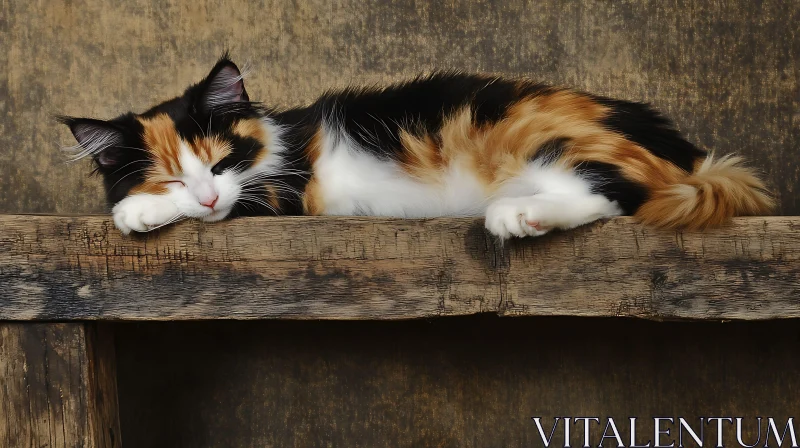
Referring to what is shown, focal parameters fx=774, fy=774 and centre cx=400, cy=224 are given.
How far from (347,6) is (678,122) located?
0.84m

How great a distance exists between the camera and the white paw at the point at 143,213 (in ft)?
3.69

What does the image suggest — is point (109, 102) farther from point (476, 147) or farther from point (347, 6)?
point (476, 147)

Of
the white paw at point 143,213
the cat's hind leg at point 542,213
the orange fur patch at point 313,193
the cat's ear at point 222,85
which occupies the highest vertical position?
the cat's ear at point 222,85

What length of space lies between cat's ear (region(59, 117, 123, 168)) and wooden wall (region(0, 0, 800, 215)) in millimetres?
639

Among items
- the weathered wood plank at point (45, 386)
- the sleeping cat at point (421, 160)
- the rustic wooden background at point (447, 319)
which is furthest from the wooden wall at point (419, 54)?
the weathered wood plank at point (45, 386)

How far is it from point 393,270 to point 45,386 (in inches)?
22.1

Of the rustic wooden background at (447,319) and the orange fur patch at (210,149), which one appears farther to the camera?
the rustic wooden background at (447,319)

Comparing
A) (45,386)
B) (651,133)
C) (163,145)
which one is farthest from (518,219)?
(45,386)

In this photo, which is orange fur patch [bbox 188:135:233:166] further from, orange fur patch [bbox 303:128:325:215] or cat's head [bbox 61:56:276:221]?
orange fur patch [bbox 303:128:325:215]

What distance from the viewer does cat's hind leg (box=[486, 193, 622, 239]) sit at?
111 cm

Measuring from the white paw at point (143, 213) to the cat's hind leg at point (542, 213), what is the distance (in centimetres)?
47

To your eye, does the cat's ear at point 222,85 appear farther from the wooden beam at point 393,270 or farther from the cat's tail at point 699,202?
the cat's tail at point 699,202

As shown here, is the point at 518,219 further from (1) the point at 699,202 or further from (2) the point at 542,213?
(1) the point at 699,202

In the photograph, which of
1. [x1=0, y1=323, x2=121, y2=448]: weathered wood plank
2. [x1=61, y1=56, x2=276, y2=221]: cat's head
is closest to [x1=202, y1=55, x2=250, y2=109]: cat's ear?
[x1=61, y1=56, x2=276, y2=221]: cat's head
